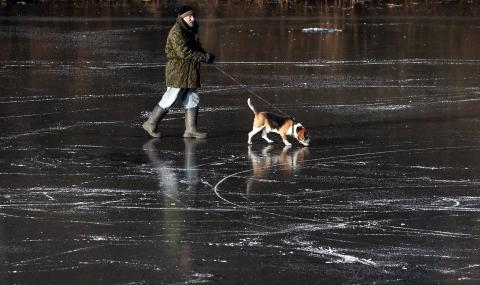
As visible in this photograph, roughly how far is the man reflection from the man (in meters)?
0.24

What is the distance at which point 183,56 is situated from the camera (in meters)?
14.8

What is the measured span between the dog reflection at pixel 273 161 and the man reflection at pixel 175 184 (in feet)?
2.03

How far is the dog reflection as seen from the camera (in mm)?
12602

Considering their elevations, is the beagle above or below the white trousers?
below

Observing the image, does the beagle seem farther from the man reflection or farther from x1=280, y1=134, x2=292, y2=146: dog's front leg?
the man reflection

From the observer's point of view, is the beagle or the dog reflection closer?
the dog reflection

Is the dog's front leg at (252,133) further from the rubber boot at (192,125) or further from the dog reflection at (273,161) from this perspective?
the rubber boot at (192,125)

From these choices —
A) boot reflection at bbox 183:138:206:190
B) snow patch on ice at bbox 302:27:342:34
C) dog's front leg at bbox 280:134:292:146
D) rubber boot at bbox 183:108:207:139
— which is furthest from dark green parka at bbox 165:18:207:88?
snow patch on ice at bbox 302:27:342:34

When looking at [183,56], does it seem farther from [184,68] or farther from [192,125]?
[192,125]

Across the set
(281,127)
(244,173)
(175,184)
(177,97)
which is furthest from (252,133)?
(175,184)

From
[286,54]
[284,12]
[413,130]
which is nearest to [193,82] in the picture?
[413,130]

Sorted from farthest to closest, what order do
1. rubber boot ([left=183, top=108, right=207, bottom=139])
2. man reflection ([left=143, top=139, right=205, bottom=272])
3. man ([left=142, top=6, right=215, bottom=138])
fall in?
rubber boot ([left=183, top=108, right=207, bottom=139]), man ([left=142, top=6, right=215, bottom=138]), man reflection ([left=143, top=139, right=205, bottom=272])

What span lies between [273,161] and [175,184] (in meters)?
1.78

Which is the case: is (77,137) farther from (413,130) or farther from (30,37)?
(30,37)
